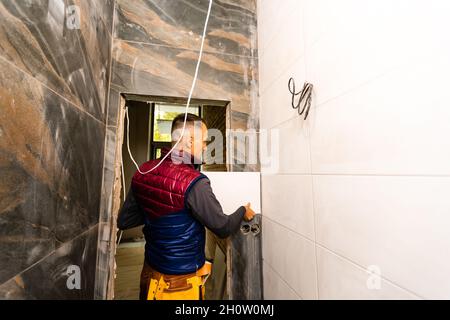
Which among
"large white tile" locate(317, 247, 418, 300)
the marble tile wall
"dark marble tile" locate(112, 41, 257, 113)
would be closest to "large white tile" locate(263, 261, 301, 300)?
"large white tile" locate(317, 247, 418, 300)

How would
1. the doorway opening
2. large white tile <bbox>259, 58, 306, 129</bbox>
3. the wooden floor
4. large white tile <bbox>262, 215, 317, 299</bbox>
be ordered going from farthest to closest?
the wooden floor < the doorway opening < large white tile <bbox>259, 58, 306, 129</bbox> < large white tile <bbox>262, 215, 317, 299</bbox>

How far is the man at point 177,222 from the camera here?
1.04m

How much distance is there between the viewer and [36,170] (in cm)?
62

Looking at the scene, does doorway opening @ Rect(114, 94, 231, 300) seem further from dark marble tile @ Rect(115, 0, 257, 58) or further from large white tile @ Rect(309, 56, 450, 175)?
large white tile @ Rect(309, 56, 450, 175)

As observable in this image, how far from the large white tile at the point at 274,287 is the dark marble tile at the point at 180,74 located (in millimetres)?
999

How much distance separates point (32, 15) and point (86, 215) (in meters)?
0.78

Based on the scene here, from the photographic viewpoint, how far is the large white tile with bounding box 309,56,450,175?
41 centimetres

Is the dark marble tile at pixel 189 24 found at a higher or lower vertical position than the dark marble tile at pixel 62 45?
higher

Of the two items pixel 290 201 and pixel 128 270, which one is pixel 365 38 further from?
pixel 128 270

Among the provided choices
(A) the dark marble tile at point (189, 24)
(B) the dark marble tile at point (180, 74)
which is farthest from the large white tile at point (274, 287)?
(A) the dark marble tile at point (189, 24)

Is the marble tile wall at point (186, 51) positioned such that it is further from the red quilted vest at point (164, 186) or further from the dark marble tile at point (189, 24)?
the red quilted vest at point (164, 186)

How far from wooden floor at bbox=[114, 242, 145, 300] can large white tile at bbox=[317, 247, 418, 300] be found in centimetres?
228

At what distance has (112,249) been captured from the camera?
117 centimetres

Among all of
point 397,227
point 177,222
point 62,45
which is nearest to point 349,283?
point 397,227
